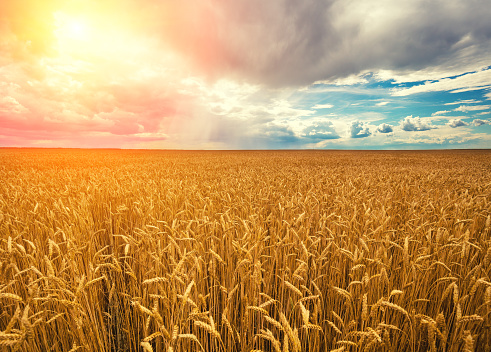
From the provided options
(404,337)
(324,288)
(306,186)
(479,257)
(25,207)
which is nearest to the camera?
(404,337)

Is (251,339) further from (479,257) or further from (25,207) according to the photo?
(25,207)

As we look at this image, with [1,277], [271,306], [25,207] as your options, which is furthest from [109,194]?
[271,306]

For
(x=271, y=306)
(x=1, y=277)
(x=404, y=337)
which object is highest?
(x=1, y=277)

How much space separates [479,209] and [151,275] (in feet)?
18.8

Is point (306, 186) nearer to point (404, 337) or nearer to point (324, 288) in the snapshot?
point (324, 288)

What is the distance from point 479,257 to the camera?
11.2 feet

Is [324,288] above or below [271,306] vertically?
above

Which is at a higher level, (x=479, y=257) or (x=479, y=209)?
(x=479, y=209)

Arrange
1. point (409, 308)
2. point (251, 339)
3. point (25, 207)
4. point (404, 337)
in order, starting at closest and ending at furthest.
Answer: point (251, 339), point (404, 337), point (409, 308), point (25, 207)

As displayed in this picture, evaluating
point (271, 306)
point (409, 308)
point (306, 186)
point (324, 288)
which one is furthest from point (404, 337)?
point (306, 186)

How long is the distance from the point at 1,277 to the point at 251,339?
250cm

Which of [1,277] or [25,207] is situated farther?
[25,207]

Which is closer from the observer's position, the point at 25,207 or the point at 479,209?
the point at 479,209

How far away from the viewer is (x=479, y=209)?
14.2 feet
